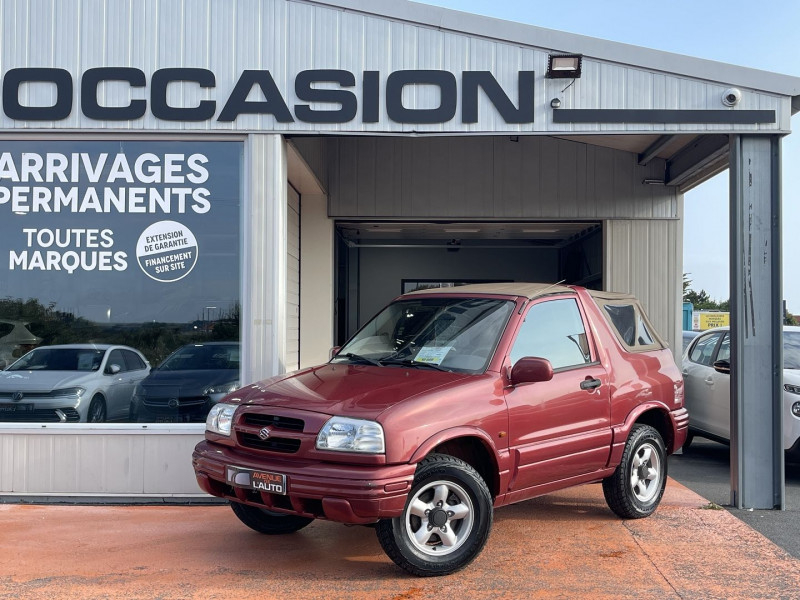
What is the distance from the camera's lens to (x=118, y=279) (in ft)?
24.7

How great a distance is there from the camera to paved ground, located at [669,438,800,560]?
649cm

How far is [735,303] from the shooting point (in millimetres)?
7457

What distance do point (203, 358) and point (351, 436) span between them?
3133mm

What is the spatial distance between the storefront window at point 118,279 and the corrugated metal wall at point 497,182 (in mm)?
4316

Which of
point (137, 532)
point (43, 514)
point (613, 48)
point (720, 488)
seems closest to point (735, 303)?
point (720, 488)

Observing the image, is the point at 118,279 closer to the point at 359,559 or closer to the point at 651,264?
the point at 359,559

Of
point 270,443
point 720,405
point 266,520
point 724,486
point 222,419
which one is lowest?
point 724,486

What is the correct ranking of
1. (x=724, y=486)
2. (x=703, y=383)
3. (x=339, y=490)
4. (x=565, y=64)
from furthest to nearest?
(x=703, y=383)
(x=724, y=486)
(x=565, y=64)
(x=339, y=490)

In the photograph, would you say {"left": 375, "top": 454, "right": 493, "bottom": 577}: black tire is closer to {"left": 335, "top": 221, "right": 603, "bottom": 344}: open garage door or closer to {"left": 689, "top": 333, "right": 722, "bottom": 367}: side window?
{"left": 689, "top": 333, "right": 722, "bottom": 367}: side window

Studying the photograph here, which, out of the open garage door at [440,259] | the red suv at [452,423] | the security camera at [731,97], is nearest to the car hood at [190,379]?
the red suv at [452,423]

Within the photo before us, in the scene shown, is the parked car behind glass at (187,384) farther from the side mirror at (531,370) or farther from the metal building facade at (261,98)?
the side mirror at (531,370)

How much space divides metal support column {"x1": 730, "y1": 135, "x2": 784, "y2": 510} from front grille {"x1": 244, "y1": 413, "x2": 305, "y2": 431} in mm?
4343

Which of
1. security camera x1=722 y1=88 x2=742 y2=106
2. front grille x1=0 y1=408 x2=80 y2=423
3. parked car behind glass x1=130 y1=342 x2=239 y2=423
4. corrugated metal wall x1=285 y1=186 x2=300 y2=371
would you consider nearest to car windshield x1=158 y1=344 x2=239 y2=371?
parked car behind glass x1=130 y1=342 x2=239 y2=423

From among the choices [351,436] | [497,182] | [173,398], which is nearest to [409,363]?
[351,436]
